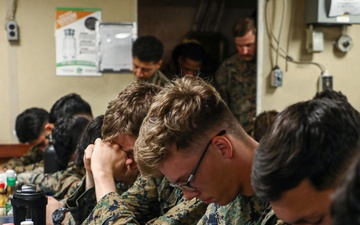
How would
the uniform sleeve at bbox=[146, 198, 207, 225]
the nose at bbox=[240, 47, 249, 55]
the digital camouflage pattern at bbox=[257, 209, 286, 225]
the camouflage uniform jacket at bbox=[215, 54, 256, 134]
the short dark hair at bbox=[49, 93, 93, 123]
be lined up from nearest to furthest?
the digital camouflage pattern at bbox=[257, 209, 286, 225] → the uniform sleeve at bbox=[146, 198, 207, 225] → the short dark hair at bbox=[49, 93, 93, 123] → the nose at bbox=[240, 47, 249, 55] → the camouflage uniform jacket at bbox=[215, 54, 256, 134]

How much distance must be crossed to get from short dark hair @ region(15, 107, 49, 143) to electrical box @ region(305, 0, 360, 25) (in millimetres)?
1961

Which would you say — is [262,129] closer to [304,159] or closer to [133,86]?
[133,86]

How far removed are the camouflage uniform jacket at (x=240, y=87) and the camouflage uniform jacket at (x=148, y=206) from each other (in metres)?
2.17

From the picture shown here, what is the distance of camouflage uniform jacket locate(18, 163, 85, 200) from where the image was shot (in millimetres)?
2742

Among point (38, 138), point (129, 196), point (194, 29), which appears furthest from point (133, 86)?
point (194, 29)

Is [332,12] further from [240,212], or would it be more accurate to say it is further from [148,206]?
[240,212]

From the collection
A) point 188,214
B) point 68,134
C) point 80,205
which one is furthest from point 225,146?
point 68,134

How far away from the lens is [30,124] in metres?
3.80

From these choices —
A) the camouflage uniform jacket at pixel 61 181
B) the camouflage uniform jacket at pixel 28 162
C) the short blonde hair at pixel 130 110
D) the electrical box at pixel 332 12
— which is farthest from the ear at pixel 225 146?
the electrical box at pixel 332 12

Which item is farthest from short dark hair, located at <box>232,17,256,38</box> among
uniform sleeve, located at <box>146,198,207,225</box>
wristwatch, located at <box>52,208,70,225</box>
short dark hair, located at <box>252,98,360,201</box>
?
short dark hair, located at <box>252,98,360,201</box>

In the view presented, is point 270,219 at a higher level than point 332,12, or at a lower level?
lower

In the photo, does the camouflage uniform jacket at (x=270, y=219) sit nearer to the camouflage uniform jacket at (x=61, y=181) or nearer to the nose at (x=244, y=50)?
the camouflage uniform jacket at (x=61, y=181)

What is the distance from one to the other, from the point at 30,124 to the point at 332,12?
2156 millimetres

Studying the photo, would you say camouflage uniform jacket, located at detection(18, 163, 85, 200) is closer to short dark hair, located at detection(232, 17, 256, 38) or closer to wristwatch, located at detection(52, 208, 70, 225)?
wristwatch, located at detection(52, 208, 70, 225)
